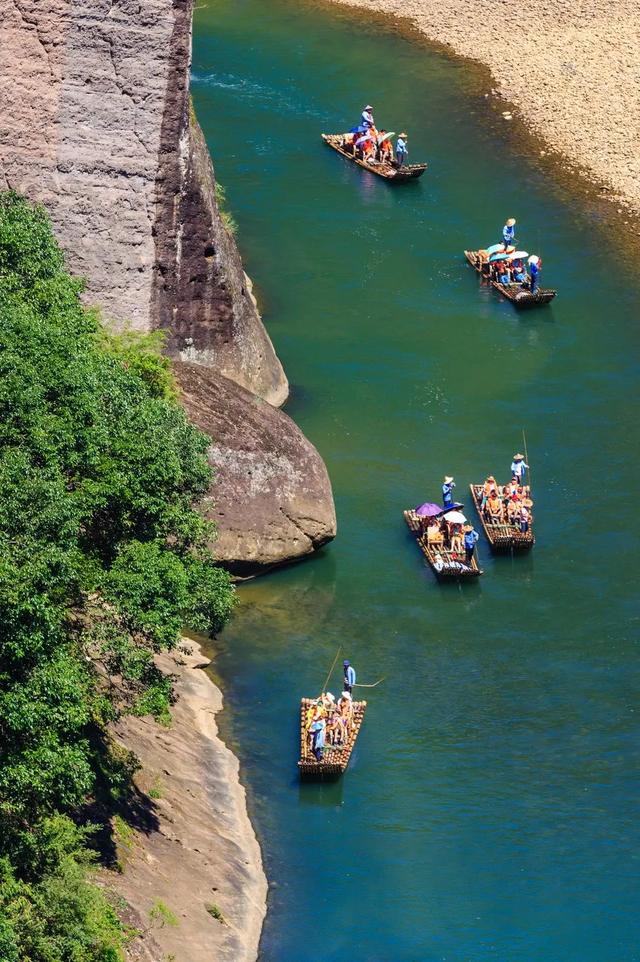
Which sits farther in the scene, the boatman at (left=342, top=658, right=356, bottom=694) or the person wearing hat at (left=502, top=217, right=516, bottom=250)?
the person wearing hat at (left=502, top=217, right=516, bottom=250)

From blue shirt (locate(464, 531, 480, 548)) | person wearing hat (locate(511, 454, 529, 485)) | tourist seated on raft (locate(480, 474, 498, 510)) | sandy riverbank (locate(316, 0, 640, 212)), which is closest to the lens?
blue shirt (locate(464, 531, 480, 548))

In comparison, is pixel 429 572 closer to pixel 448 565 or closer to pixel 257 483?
pixel 448 565

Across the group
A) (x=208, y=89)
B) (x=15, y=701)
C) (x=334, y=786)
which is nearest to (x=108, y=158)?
(x=334, y=786)

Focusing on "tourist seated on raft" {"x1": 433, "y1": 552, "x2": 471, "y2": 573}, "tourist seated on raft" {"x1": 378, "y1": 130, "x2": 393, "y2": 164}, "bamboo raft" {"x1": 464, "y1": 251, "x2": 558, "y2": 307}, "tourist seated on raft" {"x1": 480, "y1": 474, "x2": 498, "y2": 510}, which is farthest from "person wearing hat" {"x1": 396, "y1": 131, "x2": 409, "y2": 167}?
"tourist seated on raft" {"x1": 433, "y1": 552, "x2": 471, "y2": 573}

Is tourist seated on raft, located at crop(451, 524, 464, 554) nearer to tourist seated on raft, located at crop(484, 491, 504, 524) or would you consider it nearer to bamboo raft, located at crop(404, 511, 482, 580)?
bamboo raft, located at crop(404, 511, 482, 580)

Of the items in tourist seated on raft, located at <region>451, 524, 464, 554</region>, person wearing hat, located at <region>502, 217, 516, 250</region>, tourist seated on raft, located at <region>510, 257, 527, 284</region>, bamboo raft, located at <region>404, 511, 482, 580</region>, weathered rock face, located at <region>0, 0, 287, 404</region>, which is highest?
weathered rock face, located at <region>0, 0, 287, 404</region>

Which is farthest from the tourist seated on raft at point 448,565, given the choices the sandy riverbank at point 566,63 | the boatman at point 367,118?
the boatman at point 367,118

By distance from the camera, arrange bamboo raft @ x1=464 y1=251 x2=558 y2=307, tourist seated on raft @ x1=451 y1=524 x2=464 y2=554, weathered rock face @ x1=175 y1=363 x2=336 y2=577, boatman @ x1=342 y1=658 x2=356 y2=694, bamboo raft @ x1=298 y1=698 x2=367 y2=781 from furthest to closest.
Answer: bamboo raft @ x1=464 y1=251 x2=558 y2=307
tourist seated on raft @ x1=451 y1=524 x2=464 y2=554
weathered rock face @ x1=175 y1=363 x2=336 y2=577
boatman @ x1=342 y1=658 x2=356 y2=694
bamboo raft @ x1=298 y1=698 x2=367 y2=781

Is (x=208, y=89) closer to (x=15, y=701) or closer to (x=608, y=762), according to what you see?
(x=608, y=762)
